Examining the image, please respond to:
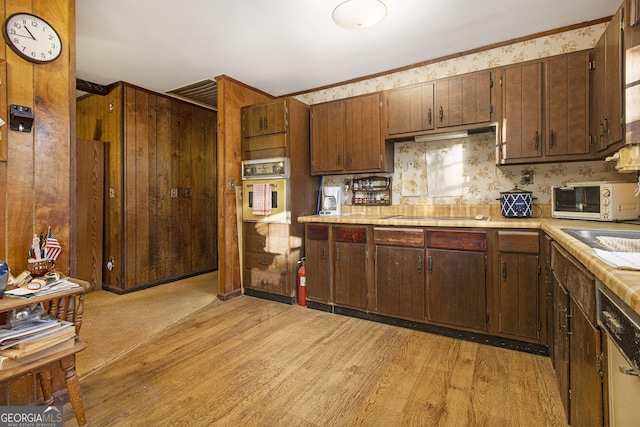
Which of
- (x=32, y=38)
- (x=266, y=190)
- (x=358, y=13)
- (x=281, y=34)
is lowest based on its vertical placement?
(x=266, y=190)

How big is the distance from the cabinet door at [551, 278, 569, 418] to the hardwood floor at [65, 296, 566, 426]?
0.14 metres

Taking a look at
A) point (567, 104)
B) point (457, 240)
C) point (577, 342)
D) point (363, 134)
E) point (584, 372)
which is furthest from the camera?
point (363, 134)

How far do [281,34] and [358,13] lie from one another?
82 centimetres

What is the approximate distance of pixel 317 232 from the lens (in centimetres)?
329

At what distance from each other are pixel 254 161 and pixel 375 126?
1453mm

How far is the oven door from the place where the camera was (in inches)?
137

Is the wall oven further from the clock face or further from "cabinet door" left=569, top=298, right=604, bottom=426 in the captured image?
"cabinet door" left=569, top=298, right=604, bottom=426

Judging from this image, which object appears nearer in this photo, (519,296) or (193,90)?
(519,296)

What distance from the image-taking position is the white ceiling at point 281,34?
241 centimetres

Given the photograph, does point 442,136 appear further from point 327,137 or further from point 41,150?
point 41,150

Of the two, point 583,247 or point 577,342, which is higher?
point 583,247

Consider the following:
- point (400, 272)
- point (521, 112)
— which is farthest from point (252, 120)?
point (521, 112)

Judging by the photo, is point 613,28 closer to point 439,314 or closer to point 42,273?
point 439,314

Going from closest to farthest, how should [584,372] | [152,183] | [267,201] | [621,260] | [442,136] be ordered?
[621,260] < [584,372] < [442,136] < [267,201] < [152,183]
